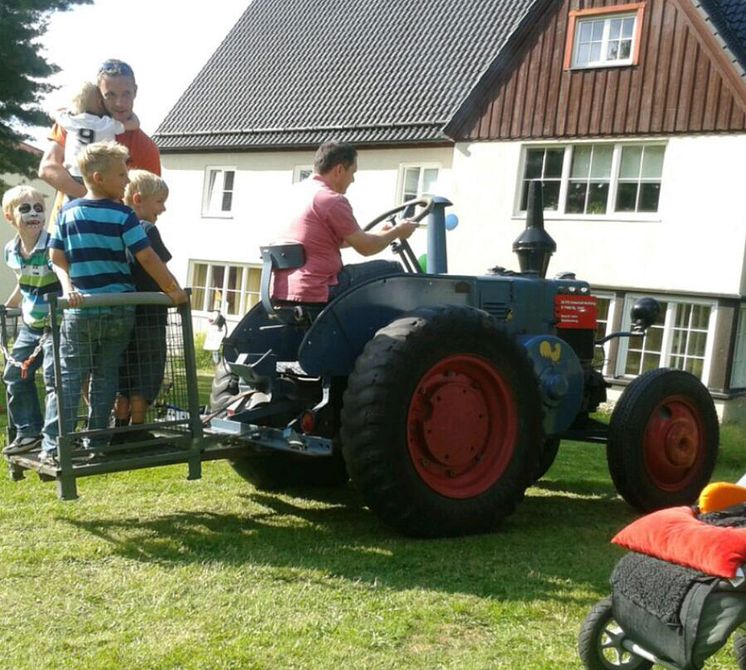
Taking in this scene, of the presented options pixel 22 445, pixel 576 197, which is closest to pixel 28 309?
pixel 22 445

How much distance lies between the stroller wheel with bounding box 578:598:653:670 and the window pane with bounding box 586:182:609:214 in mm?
14701

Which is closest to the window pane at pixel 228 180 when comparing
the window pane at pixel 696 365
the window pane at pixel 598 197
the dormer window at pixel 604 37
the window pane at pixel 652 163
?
the dormer window at pixel 604 37

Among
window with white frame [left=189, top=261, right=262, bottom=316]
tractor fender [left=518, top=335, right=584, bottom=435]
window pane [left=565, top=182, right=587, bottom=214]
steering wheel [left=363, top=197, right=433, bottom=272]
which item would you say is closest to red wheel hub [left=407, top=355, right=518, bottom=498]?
tractor fender [left=518, top=335, right=584, bottom=435]

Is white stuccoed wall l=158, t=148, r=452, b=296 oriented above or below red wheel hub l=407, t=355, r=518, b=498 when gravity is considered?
above

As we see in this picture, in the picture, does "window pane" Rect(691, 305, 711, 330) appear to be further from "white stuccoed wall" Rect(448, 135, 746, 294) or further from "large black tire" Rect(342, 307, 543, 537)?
"large black tire" Rect(342, 307, 543, 537)

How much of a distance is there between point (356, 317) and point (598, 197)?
13.1 metres

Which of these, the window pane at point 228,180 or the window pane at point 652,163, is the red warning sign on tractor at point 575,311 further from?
the window pane at point 228,180

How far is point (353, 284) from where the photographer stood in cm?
543

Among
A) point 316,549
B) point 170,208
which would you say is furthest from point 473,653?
point 170,208

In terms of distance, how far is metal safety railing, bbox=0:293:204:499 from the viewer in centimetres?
475

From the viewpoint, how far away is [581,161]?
58.3ft

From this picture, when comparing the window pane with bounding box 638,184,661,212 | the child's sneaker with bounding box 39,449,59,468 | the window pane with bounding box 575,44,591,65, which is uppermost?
the window pane with bounding box 575,44,591,65

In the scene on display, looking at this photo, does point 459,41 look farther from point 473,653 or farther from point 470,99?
point 473,653

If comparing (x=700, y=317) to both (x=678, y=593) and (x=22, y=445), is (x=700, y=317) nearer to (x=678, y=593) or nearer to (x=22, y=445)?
(x=22, y=445)
